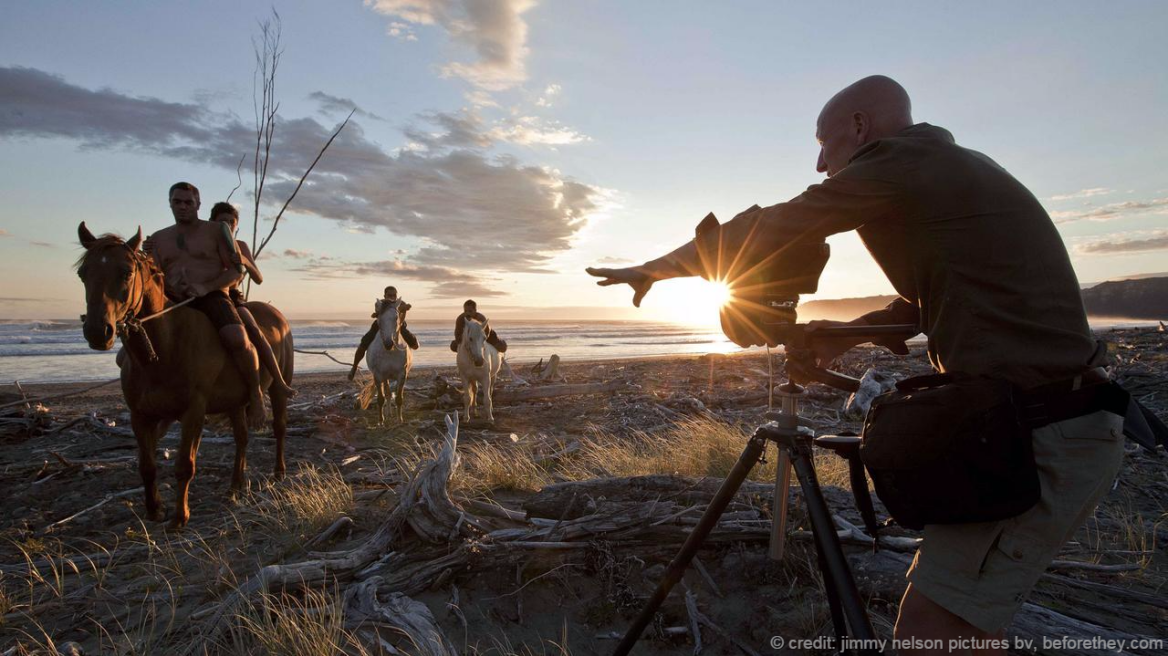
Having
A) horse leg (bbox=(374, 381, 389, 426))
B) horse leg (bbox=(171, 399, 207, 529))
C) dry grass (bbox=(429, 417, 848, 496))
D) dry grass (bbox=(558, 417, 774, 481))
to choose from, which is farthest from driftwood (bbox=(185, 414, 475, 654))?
horse leg (bbox=(374, 381, 389, 426))

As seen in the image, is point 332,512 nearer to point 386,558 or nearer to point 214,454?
point 386,558

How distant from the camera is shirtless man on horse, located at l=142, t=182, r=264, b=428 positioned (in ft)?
18.4

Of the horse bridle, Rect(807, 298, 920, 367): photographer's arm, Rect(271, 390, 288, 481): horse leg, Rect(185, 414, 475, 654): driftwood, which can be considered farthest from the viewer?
Rect(271, 390, 288, 481): horse leg

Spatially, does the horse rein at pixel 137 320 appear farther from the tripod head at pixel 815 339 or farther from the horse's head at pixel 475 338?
the horse's head at pixel 475 338

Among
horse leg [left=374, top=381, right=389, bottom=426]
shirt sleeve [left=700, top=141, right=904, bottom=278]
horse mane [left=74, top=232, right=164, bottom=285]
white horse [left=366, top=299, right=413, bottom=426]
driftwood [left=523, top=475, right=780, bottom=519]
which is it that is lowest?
horse leg [left=374, top=381, right=389, bottom=426]

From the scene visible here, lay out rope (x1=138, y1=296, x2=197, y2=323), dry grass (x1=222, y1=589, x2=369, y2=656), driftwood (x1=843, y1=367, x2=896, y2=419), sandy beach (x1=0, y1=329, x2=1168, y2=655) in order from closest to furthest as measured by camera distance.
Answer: dry grass (x1=222, y1=589, x2=369, y2=656) → sandy beach (x1=0, y1=329, x2=1168, y2=655) → rope (x1=138, y1=296, x2=197, y2=323) → driftwood (x1=843, y1=367, x2=896, y2=419)

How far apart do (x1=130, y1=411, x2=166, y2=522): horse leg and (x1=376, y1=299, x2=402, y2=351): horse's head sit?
6.55 meters

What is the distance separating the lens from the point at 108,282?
14.1ft

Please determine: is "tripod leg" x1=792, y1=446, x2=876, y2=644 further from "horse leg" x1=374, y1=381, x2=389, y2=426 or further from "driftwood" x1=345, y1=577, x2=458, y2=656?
"horse leg" x1=374, y1=381, x2=389, y2=426

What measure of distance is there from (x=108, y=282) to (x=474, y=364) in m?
7.82

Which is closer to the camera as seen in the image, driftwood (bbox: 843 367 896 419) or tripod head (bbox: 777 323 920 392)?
tripod head (bbox: 777 323 920 392)

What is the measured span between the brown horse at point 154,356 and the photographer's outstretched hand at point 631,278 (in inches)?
175

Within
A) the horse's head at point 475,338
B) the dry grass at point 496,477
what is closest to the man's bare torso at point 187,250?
the dry grass at point 496,477

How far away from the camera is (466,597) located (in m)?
3.10
